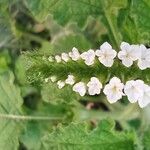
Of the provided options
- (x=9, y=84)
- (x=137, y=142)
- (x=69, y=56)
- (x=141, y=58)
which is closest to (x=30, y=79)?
(x=69, y=56)

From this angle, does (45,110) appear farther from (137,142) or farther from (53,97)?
(137,142)

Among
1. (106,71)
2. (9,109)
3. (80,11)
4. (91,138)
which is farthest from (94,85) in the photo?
(9,109)

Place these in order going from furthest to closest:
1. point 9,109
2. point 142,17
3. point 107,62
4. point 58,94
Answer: point 9,109 → point 58,94 → point 142,17 → point 107,62

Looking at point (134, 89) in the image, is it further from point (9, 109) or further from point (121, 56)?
point (9, 109)

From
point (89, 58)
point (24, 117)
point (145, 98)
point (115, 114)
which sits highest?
point (89, 58)

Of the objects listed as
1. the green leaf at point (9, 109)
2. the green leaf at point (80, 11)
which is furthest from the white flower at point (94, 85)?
the green leaf at point (9, 109)

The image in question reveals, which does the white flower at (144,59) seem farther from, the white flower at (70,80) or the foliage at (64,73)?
the white flower at (70,80)
